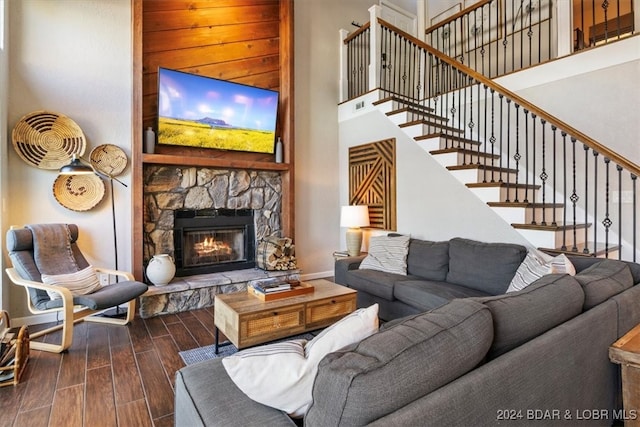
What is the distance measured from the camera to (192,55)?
4.05 meters

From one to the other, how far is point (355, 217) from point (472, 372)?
354cm

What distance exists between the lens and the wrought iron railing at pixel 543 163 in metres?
2.91

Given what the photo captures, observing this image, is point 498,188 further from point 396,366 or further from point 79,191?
point 79,191

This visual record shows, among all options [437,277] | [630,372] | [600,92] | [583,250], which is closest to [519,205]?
[583,250]

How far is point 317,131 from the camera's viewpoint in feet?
16.5

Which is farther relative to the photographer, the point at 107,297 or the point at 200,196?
the point at 200,196

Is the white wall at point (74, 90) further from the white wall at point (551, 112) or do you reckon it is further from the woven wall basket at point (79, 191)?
the white wall at point (551, 112)

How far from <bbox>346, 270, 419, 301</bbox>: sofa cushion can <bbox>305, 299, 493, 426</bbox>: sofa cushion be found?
212 centimetres

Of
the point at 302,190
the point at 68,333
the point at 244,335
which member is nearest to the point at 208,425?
the point at 244,335

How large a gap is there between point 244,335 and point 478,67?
17.8 ft

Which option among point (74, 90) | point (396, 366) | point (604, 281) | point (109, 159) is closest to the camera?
point (396, 366)

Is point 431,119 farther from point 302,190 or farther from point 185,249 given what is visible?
point 185,249

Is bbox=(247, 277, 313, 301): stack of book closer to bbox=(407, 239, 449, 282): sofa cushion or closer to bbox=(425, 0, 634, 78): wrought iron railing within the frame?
bbox=(407, 239, 449, 282): sofa cushion

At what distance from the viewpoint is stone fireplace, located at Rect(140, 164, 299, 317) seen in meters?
3.64
